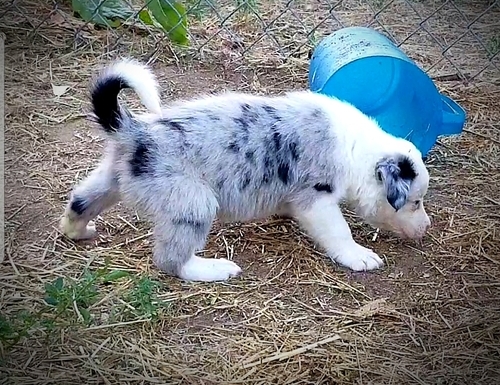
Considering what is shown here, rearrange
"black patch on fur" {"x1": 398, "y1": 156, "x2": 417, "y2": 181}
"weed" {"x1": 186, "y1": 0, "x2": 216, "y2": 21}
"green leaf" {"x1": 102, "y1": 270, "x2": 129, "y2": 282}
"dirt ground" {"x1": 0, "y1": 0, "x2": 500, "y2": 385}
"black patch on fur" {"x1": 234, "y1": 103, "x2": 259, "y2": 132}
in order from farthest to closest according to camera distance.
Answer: "weed" {"x1": 186, "y1": 0, "x2": 216, "y2": 21} → "black patch on fur" {"x1": 398, "y1": 156, "x2": 417, "y2": 181} → "black patch on fur" {"x1": 234, "y1": 103, "x2": 259, "y2": 132} → "green leaf" {"x1": 102, "y1": 270, "x2": 129, "y2": 282} → "dirt ground" {"x1": 0, "y1": 0, "x2": 500, "y2": 385}

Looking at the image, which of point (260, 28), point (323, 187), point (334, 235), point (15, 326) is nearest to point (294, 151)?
point (323, 187)

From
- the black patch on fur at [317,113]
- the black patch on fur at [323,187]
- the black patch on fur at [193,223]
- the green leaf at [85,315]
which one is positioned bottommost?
the green leaf at [85,315]

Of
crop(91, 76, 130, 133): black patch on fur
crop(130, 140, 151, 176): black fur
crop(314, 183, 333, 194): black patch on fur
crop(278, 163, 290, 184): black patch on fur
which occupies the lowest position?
crop(314, 183, 333, 194): black patch on fur

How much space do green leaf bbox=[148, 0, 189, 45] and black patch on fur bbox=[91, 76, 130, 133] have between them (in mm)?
2022

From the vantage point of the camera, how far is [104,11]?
18.1 feet

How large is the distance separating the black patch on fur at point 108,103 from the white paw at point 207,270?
1.92ft

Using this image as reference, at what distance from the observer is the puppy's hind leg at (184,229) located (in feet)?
10.4

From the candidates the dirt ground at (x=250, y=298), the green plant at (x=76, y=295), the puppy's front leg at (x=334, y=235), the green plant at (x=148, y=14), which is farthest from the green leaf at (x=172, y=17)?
the green plant at (x=76, y=295)

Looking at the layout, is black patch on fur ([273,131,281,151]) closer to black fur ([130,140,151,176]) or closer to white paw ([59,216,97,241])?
black fur ([130,140,151,176])

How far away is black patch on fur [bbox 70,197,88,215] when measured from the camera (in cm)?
344

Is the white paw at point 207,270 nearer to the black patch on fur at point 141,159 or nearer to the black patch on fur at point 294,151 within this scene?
the black patch on fur at point 141,159

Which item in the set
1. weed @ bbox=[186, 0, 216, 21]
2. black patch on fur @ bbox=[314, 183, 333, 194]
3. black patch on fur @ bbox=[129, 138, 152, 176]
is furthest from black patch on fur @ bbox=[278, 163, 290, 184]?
weed @ bbox=[186, 0, 216, 21]

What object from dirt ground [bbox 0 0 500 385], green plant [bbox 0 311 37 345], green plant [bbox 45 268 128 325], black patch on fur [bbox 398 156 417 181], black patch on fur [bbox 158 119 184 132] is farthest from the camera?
black patch on fur [bbox 398 156 417 181]

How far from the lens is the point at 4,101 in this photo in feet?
15.2
